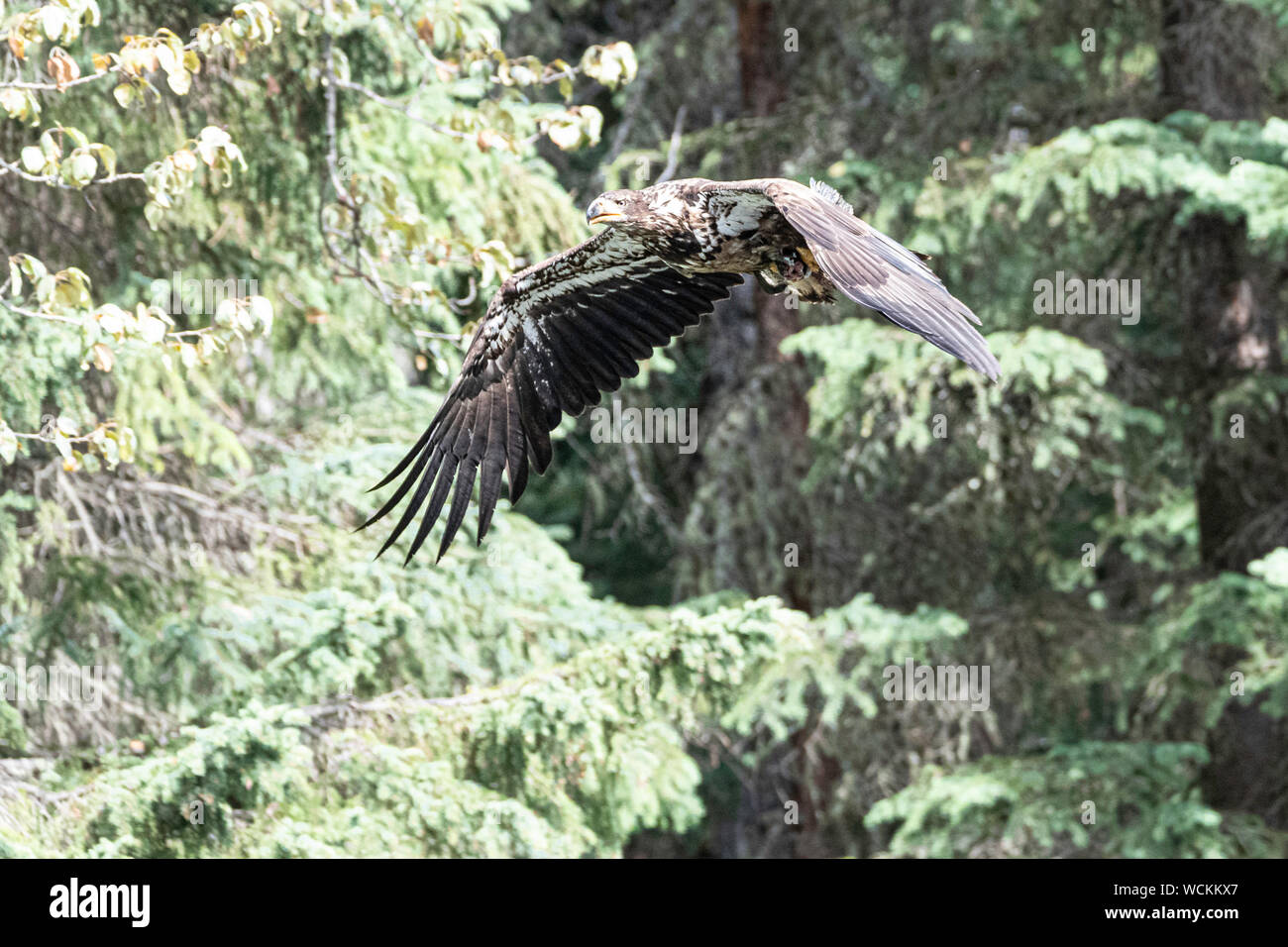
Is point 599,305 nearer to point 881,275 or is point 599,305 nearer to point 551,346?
point 551,346

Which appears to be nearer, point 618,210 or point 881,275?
point 881,275

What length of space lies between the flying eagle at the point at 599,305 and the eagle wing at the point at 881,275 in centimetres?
1

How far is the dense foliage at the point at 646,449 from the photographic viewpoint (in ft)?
22.1

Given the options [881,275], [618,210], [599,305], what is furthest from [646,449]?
[881,275]

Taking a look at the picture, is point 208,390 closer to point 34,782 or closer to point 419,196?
point 419,196

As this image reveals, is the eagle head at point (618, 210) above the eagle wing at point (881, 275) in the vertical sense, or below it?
above

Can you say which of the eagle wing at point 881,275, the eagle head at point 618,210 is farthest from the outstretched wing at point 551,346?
the eagle wing at point 881,275

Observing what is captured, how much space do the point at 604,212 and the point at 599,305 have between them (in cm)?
81

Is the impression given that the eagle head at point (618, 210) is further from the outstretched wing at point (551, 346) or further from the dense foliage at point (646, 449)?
the dense foliage at point (646, 449)

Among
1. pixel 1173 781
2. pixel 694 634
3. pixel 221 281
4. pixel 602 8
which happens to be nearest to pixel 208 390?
pixel 221 281

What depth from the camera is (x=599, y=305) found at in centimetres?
703

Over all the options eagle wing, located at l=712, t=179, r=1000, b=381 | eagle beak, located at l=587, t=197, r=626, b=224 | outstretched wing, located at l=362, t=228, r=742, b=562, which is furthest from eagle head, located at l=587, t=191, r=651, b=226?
eagle wing, located at l=712, t=179, r=1000, b=381

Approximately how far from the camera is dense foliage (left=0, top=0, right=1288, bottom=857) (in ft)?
22.1

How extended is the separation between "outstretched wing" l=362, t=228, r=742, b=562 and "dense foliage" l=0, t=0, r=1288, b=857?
260 mm
